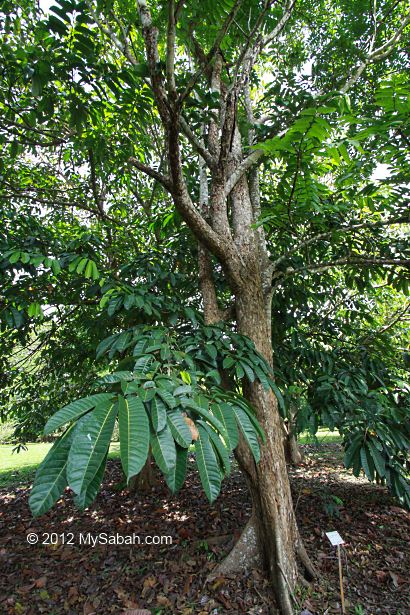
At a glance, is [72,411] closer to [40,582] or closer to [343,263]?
[343,263]

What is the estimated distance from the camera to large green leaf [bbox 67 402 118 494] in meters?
0.79

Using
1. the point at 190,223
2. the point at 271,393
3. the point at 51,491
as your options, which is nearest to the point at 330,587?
the point at 271,393

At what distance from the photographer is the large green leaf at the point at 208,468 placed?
945mm

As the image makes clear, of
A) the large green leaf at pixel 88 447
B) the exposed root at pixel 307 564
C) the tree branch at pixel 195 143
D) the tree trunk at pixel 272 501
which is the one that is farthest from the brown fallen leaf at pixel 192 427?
the tree branch at pixel 195 143

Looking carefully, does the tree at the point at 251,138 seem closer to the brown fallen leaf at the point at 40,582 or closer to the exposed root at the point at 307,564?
the exposed root at the point at 307,564

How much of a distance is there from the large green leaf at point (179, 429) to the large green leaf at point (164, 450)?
19 mm

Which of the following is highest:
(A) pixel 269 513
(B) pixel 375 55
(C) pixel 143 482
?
(B) pixel 375 55

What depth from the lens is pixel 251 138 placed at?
338 centimetres

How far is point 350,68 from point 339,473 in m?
5.20

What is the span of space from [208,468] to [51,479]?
16.0 inches

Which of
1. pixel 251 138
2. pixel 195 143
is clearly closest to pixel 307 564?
pixel 195 143

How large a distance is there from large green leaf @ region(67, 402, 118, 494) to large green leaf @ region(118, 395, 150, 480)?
4cm

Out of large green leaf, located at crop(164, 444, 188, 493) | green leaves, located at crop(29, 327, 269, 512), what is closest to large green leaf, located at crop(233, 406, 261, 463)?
green leaves, located at crop(29, 327, 269, 512)

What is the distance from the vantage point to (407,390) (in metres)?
2.72
